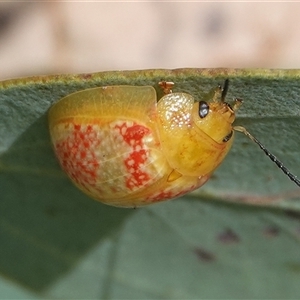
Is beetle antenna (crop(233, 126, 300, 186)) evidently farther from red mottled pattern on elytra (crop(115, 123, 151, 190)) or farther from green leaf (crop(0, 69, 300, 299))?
red mottled pattern on elytra (crop(115, 123, 151, 190))

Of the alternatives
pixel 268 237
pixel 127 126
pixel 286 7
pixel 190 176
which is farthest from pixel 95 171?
pixel 286 7

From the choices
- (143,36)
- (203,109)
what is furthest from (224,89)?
(143,36)

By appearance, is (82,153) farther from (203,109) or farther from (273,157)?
(273,157)

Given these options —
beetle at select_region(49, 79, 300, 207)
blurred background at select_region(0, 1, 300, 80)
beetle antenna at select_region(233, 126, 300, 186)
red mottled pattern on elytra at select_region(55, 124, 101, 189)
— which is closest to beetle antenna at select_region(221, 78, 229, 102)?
beetle at select_region(49, 79, 300, 207)

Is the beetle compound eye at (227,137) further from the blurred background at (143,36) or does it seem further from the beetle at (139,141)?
the blurred background at (143,36)

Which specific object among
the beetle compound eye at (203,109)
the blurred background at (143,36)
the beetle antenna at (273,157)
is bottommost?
the blurred background at (143,36)

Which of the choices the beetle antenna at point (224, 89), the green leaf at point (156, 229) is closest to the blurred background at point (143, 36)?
the green leaf at point (156, 229)
